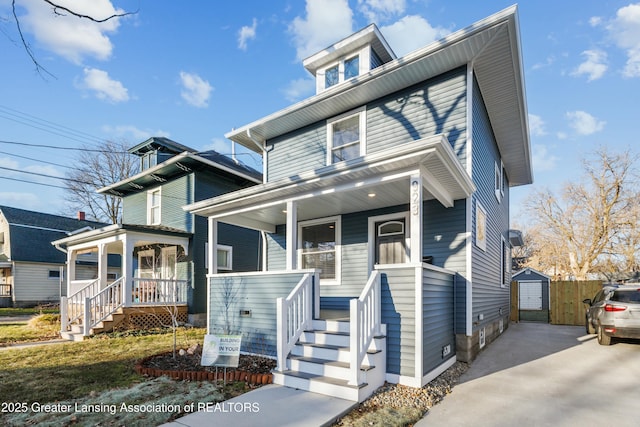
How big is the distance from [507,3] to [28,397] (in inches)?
376

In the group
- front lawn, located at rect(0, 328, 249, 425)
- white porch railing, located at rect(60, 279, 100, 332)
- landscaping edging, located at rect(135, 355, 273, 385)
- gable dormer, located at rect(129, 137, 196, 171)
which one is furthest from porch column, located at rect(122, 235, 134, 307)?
landscaping edging, located at rect(135, 355, 273, 385)

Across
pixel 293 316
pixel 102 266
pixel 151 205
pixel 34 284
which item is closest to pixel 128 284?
pixel 102 266

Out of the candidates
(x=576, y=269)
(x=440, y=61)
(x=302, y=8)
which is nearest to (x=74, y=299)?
(x=302, y=8)

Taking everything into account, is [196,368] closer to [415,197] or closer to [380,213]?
[415,197]

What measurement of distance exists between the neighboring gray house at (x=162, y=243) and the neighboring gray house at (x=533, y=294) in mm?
11523

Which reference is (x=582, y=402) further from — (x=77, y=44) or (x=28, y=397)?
(x=77, y=44)

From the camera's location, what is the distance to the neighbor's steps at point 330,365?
4.48 meters

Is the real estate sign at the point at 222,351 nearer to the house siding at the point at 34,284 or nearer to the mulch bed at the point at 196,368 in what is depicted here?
the mulch bed at the point at 196,368

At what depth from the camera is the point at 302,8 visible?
9.13m

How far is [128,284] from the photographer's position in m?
10.2

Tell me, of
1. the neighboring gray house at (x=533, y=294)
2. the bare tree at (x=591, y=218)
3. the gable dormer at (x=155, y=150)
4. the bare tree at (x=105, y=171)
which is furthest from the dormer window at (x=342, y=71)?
the bare tree at (x=591, y=218)

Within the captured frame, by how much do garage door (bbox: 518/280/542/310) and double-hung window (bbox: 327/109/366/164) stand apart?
12577mm

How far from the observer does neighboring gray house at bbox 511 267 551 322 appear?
14.8m

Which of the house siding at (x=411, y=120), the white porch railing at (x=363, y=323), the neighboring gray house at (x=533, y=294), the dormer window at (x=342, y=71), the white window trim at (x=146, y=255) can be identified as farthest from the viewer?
the neighboring gray house at (x=533, y=294)
